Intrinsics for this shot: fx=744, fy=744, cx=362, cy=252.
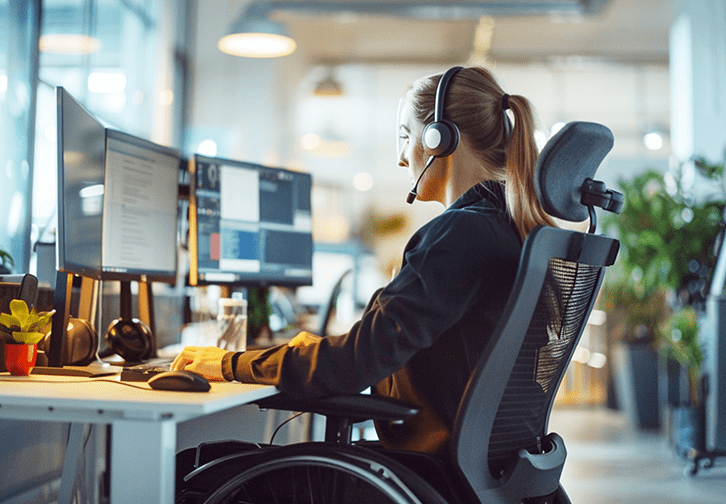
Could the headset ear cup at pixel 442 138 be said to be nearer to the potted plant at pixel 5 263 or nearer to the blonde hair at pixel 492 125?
the blonde hair at pixel 492 125

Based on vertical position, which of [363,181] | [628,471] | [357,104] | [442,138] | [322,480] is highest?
[357,104]

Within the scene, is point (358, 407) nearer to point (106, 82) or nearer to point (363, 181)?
point (106, 82)

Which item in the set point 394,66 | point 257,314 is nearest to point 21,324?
point 257,314

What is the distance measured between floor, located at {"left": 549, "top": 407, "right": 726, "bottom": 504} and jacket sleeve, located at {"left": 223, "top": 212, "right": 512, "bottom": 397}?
2323mm

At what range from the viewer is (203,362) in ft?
4.34

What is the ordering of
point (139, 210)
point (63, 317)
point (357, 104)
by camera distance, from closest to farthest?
point (63, 317) → point (139, 210) → point (357, 104)

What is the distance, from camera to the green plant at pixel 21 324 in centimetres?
143

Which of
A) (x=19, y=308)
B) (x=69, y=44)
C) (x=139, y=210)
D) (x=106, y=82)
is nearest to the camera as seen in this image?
(x=19, y=308)

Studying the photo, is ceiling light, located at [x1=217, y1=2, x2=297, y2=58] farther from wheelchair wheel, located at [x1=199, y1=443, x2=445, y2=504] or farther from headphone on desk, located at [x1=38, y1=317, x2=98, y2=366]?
wheelchair wheel, located at [x1=199, y1=443, x2=445, y2=504]

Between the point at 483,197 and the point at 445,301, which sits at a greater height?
the point at 483,197

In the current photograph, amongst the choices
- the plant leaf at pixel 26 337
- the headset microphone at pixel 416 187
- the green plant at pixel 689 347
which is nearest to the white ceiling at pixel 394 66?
the green plant at pixel 689 347

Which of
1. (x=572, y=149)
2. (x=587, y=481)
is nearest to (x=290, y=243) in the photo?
(x=572, y=149)

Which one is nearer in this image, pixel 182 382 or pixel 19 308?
pixel 182 382

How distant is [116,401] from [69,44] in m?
2.53
